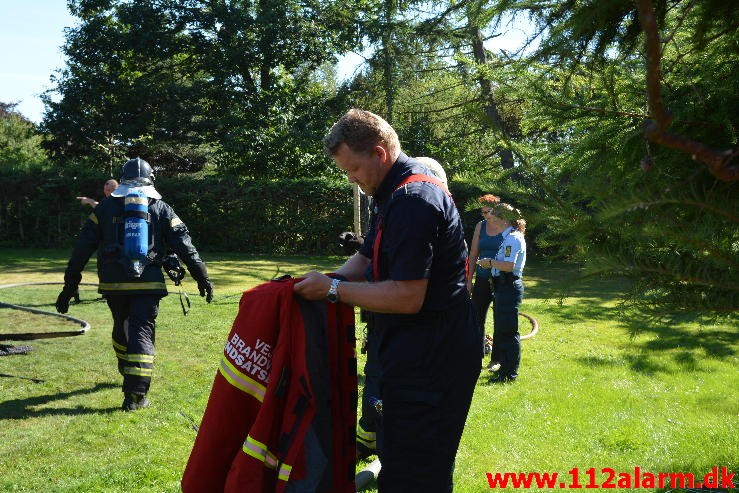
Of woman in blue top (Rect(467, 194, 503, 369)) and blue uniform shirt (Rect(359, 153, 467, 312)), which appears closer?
blue uniform shirt (Rect(359, 153, 467, 312))

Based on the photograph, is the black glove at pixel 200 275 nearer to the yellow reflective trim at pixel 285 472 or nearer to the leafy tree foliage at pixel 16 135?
the yellow reflective trim at pixel 285 472

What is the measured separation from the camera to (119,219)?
239 inches

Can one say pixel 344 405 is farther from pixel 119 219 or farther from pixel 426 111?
pixel 426 111

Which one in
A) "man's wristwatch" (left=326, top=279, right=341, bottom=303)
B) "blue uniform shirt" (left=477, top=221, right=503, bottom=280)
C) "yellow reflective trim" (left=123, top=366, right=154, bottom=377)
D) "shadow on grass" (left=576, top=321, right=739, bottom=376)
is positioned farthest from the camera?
"shadow on grass" (left=576, top=321, right=739, bottom=376)

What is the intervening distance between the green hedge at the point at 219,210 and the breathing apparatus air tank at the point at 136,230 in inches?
608

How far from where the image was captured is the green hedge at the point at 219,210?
21.6 m

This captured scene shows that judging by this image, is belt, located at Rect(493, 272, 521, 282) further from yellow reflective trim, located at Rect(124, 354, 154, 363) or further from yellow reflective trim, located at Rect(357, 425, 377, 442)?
yellow reflective trim, located at Rect(124, 354, 154, 363)

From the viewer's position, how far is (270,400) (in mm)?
2602

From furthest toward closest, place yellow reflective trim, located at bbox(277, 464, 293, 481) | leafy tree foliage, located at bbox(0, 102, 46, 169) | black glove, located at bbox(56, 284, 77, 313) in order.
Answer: leafy tree foliage, located at bbox(0, 102, 46, 169), black glove, located at bbox(56, 284, 77, 313), yellow reflective trim, located at bbox(277, 464, 293, 481)

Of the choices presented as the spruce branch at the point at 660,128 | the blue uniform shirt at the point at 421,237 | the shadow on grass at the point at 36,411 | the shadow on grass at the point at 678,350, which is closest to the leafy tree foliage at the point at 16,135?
the shadow on grass at the point at 36,411

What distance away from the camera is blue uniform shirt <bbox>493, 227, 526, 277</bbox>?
21.4 feet

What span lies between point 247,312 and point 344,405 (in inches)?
23.4

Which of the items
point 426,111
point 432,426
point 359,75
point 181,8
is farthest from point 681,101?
point 181,8

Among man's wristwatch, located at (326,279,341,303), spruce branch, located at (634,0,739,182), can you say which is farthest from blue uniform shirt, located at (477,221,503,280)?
spruce branch, located at (634,0,739,182)
